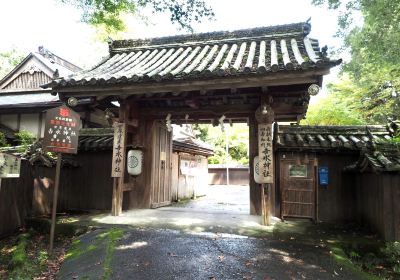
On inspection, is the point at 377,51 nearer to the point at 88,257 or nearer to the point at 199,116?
the point at 199,116

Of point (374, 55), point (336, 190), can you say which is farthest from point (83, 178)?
point (374, 55)

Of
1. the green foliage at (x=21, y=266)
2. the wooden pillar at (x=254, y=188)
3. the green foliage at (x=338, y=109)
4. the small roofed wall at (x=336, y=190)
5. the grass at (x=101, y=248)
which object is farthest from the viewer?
the green foliage at (x=338, y=109)

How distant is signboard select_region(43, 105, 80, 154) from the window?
19.9 feet

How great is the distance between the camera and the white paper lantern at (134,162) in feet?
30.5

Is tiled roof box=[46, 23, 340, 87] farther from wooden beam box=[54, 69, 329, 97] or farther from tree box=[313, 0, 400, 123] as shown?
tree box=[313, 0, 400, 123]

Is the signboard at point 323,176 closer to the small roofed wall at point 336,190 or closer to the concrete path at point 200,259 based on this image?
the small roofed wall at point 336,190

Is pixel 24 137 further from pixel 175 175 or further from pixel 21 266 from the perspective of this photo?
pixel 21 266

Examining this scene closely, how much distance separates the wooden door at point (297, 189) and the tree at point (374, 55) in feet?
27.1

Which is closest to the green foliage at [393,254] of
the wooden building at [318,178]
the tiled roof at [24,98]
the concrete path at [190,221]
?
the concrete path at [190,221]

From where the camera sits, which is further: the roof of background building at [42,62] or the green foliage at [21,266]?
the roof of background building at [42,62]

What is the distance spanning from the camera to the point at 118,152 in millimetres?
8555

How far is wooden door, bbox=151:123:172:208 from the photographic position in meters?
10.1

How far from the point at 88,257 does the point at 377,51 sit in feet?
48.4

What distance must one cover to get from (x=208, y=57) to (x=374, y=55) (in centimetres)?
946
